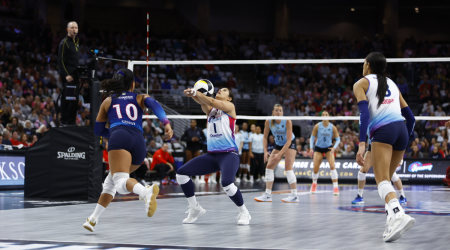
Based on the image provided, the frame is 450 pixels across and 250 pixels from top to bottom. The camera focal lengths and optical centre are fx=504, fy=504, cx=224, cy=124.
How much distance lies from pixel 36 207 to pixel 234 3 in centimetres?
2254

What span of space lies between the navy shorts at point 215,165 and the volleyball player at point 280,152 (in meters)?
3.19

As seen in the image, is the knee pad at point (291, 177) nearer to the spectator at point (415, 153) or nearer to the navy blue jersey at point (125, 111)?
the navy blue jersey at point (125, 111)

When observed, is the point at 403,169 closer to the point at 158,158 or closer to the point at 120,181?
the point at 158,158

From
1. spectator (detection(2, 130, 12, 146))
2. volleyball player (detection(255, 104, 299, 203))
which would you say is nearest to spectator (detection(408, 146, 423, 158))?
volleyball player (detection(255, 104, 299, 203))

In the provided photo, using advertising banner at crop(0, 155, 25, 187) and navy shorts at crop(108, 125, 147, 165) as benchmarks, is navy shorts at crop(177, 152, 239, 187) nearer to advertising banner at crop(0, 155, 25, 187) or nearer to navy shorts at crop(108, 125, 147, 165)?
navy shorts at crop(108, 125, 147, 165)

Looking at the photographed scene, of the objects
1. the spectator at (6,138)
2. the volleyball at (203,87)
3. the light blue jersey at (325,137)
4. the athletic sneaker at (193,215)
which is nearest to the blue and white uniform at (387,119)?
the volleyball at (203,87)

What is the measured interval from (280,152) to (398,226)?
15.2ft

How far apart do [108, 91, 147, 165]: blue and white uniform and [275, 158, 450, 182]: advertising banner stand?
12.5m

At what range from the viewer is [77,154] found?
8.78m

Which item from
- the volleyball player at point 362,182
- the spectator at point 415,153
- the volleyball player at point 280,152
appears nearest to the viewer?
the volleyball player at point 362,182

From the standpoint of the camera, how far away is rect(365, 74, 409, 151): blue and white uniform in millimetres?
4668

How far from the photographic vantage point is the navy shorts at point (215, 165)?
571 centimetres

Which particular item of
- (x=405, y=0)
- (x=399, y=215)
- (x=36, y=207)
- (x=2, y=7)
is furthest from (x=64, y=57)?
(x=405, y=0)

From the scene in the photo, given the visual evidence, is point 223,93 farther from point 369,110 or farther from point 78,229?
point 78,229
